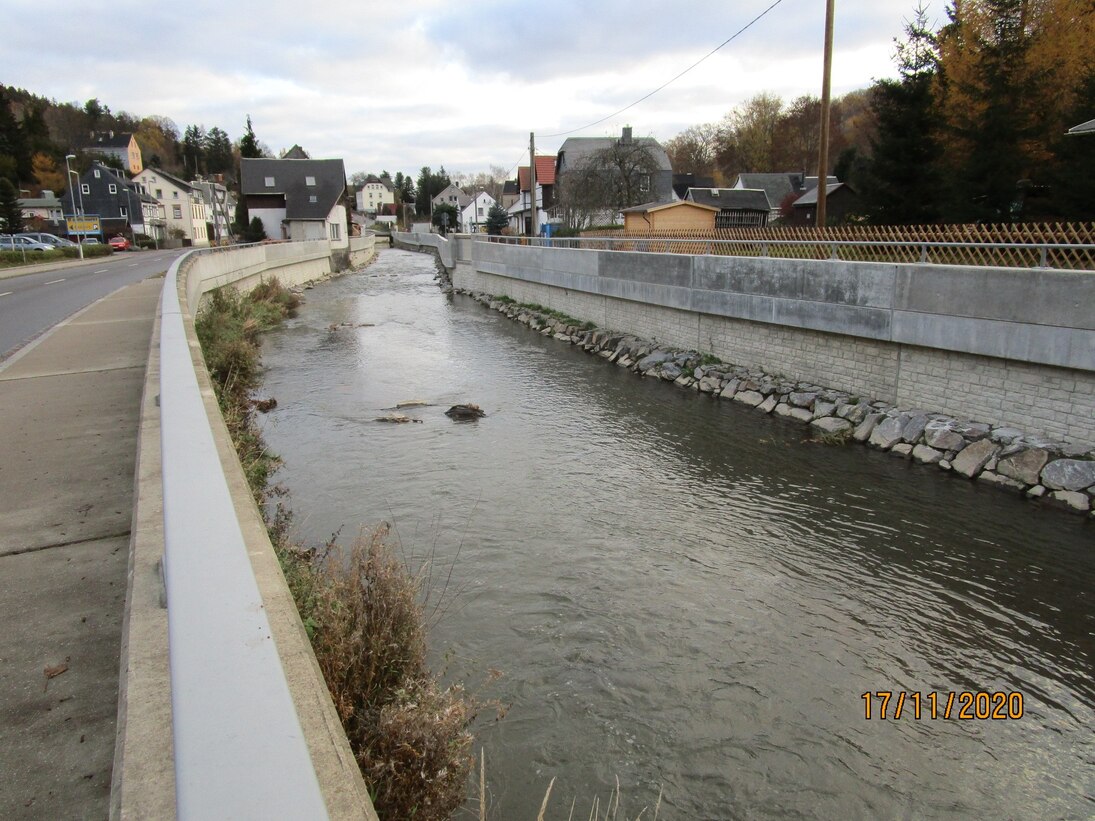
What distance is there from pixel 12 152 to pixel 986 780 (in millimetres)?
103093

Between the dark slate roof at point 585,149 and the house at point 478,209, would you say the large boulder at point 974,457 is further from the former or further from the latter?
the house at point 478,209

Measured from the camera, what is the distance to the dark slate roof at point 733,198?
55500 mm

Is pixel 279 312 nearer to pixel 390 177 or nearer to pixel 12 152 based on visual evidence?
pixel 12 152

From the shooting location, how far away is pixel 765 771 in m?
5.08

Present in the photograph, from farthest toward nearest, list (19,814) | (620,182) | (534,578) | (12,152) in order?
(12,152)
(620,182)
(534,578)
(19,814)

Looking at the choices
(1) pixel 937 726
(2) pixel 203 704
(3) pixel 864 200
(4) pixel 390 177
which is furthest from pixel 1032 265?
(4) pixel 390 177

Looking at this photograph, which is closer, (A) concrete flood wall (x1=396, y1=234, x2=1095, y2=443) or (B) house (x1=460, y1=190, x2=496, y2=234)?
(A) concrete flood wall (x1=396, y1=234, x2=1095, y2=443)

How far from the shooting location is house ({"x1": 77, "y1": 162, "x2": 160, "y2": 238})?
76812mm

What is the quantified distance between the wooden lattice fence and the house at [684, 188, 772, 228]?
1338 inches

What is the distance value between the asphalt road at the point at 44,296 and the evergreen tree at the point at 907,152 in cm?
2311

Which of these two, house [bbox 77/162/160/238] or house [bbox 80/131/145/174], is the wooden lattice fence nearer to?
house [bbox 77/162/160/238]

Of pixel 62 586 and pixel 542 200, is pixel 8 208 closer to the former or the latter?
pixel 542 200

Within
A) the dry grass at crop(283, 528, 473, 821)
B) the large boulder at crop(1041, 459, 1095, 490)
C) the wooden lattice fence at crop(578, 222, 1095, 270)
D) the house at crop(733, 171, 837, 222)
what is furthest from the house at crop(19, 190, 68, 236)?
the large boulder at crop(1041, 459, 1095, 490)

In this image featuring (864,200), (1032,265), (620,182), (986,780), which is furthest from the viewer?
(620,182)
